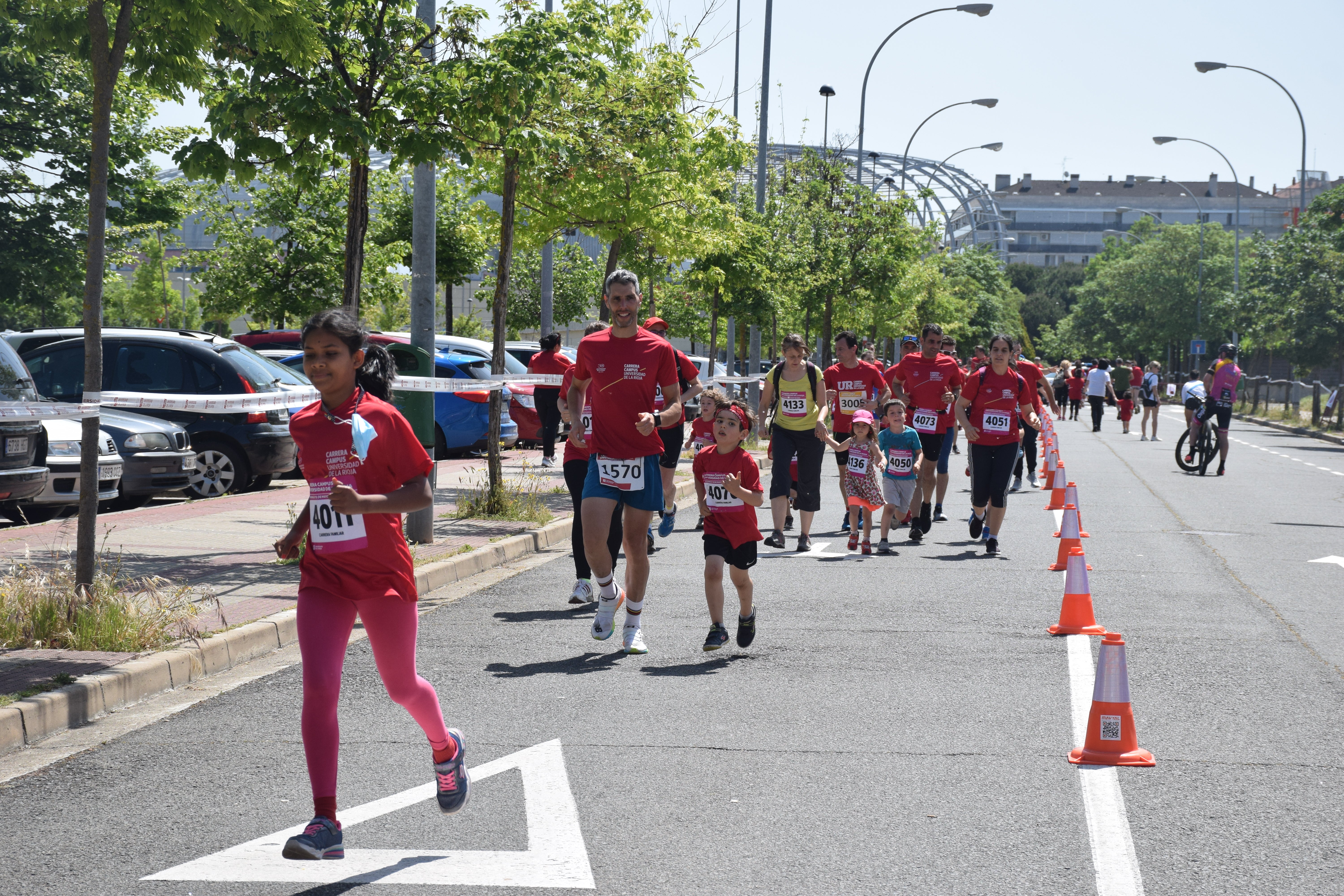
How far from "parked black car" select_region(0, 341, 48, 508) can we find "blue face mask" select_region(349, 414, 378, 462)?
22.6ft

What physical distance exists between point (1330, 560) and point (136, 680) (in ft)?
32.9

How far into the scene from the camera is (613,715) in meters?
6.19

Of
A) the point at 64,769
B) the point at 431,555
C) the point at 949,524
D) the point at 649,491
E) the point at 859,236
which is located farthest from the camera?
the point at 859,236

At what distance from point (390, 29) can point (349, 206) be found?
5.10 feet

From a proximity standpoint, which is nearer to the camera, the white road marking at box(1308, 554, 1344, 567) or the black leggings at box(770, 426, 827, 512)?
the black leggings at box(770, 426, 827, 512)

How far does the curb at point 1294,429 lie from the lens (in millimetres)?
35125

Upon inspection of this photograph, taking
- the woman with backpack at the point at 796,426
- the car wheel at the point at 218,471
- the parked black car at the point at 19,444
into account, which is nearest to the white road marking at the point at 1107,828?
the woman with backpack at the point at 796,426

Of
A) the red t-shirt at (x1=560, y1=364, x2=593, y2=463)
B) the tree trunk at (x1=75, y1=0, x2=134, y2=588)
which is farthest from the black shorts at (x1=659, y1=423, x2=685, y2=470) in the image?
the tree trunk at (x1=75, y1=0, x2=134, y2=588)

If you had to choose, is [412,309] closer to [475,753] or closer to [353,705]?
[353,705]

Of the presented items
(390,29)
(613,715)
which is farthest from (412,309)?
(613,715)

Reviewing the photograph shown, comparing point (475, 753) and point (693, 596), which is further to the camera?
point (693, 596)

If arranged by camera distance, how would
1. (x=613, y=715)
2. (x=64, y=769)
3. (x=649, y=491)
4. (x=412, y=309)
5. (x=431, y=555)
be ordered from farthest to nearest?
(x=412, y=309) → (x=431, y=555) → (x=649, y=491) → (x=613, y=715) → (x=64, y=769)

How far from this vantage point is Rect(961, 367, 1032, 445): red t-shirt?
38.6ft

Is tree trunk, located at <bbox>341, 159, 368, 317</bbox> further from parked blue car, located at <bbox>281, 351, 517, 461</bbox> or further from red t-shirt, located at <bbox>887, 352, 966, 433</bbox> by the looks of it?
parked blue car, located at <bbox>281, 351, 517, 461</bbox>
